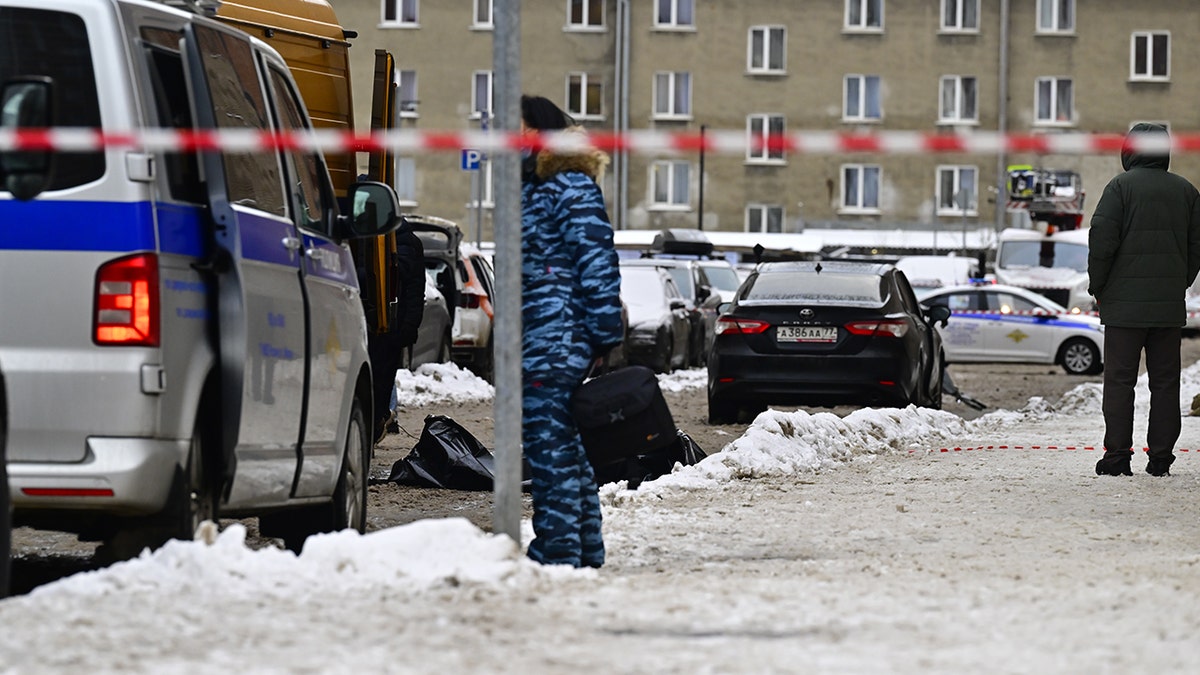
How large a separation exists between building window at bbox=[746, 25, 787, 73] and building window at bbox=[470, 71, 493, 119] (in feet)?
27.9

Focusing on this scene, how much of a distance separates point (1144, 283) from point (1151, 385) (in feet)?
1.88

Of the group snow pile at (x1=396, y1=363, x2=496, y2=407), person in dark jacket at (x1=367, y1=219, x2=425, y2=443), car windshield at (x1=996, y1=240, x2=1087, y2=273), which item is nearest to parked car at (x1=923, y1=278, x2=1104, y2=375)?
car windshield at (x1=996, y1=240, x2=1087, y2=273)

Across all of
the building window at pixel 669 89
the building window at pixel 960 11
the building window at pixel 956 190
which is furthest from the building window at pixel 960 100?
the building window at pixel 669 89

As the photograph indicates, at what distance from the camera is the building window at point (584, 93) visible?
6719 cm

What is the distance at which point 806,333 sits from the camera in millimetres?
17609

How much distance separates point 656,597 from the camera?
247 inches

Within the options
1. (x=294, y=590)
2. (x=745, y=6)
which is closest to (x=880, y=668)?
(x=294, y=590)

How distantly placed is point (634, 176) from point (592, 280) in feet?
203

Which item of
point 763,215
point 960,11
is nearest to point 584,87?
point 763,215

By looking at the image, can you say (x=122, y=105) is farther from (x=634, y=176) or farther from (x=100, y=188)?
(x=634, y=176)

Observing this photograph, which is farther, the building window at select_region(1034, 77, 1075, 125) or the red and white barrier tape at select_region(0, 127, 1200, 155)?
the building window at select_region(1034, 77, 1075, 125)

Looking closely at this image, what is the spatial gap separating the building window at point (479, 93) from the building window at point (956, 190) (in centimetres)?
1486

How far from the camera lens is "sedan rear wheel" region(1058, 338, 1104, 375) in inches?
1248

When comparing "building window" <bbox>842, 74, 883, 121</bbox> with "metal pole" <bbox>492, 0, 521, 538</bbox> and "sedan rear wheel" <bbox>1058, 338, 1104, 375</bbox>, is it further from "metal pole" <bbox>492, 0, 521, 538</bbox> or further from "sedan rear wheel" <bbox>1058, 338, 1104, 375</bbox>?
"metal pole" <bbox>492, 0, 521, 538</bbox>
